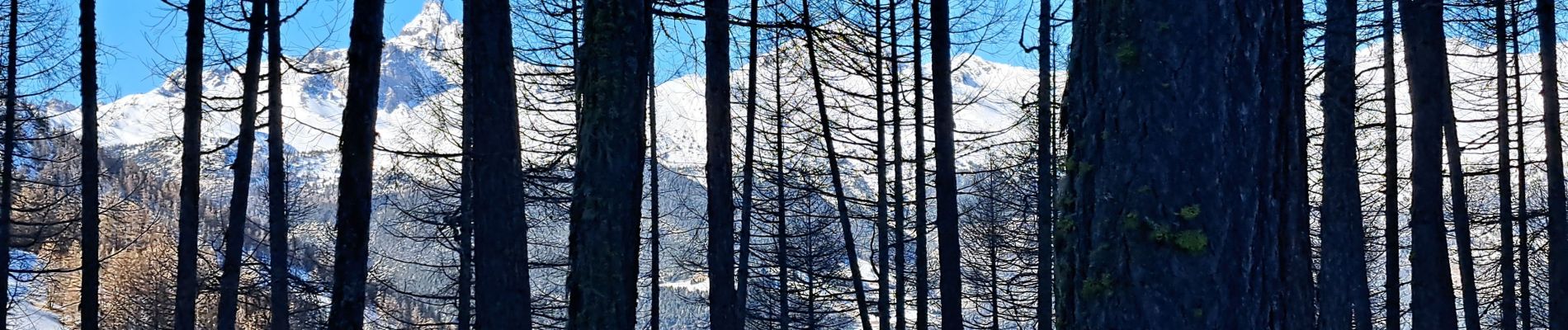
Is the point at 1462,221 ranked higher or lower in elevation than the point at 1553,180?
lower

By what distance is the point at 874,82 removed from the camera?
14453mm

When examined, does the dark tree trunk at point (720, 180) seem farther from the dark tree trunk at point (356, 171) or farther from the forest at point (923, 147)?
the dark tree trunk at point (356, 171)

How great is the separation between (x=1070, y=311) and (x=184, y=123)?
41.1ft

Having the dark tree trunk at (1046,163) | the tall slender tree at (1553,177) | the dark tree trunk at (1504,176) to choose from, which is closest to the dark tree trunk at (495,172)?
the dark tree trunk at (1046,163)

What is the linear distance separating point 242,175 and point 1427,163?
45.1 ft

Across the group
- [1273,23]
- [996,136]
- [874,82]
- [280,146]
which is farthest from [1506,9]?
[280,146]

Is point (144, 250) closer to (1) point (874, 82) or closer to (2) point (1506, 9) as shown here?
(1) point (874, 82)

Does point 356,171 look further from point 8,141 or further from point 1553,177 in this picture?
point 1553,177

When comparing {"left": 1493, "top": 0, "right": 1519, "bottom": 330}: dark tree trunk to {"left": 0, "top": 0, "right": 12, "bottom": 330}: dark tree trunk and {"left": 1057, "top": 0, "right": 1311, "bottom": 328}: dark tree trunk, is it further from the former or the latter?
{"left": 0, "top": 0, "right": 12, "bottom": 330}: dark tree trunk

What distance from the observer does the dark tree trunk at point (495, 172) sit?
7527mm

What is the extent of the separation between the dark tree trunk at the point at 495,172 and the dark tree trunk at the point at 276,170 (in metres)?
6.73

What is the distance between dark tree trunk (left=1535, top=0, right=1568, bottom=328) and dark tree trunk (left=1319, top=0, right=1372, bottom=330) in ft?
14.6

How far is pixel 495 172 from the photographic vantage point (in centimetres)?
768

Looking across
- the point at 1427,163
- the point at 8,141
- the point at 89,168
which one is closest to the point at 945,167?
the point at 1427,163
